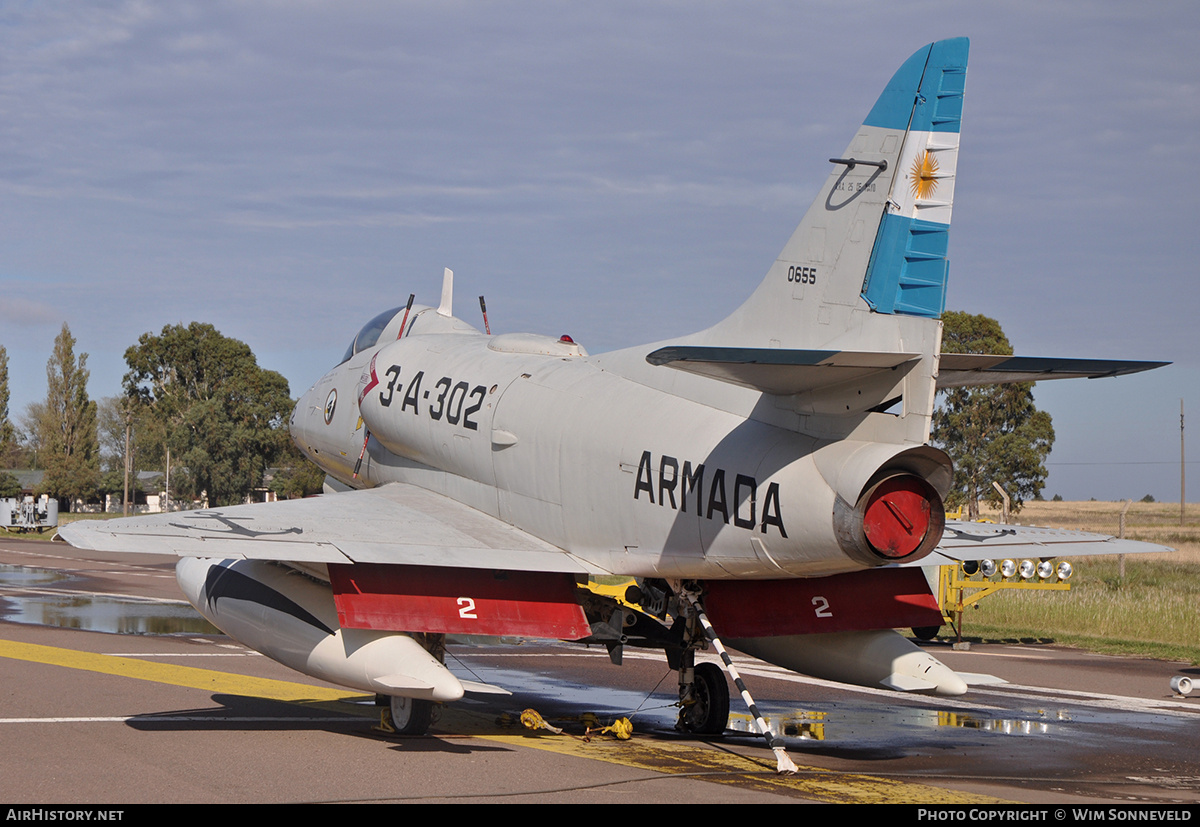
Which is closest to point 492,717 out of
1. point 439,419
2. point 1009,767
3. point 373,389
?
point 439,419

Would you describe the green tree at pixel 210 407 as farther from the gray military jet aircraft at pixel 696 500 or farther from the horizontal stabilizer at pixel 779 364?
the horizontal stabilizer at pixel 779 364

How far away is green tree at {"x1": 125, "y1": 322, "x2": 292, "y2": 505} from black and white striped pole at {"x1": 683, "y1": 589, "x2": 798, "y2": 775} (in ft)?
229

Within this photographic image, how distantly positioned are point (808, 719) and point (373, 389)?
248 inches

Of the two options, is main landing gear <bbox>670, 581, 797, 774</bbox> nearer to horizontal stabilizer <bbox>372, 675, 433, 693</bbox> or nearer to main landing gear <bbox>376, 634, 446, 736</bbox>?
main landing gear <bbox>376, 634, 446, 736</bbox>

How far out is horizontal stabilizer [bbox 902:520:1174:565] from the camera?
36.1ft

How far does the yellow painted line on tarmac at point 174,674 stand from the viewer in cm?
1317

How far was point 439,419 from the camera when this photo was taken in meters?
12.4

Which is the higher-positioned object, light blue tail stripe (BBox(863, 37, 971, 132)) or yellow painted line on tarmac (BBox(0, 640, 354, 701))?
light blue tail stripe (BBox(863, 37, 971, 132))

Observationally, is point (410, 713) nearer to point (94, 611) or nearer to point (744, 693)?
point (744, 693)

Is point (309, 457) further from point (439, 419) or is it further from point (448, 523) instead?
point (448, 523)

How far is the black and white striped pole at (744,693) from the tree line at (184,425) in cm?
6165

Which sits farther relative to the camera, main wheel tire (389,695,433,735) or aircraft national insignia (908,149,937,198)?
main wheel tire (389,695,433,735)

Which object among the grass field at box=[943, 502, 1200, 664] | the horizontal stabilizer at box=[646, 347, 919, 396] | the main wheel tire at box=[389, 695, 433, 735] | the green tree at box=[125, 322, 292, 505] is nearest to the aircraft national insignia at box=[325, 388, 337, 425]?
the main wheel tire at box=[389, 695, 433, 735]

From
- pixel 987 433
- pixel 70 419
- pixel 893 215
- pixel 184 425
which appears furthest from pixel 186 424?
pixel 893 215
